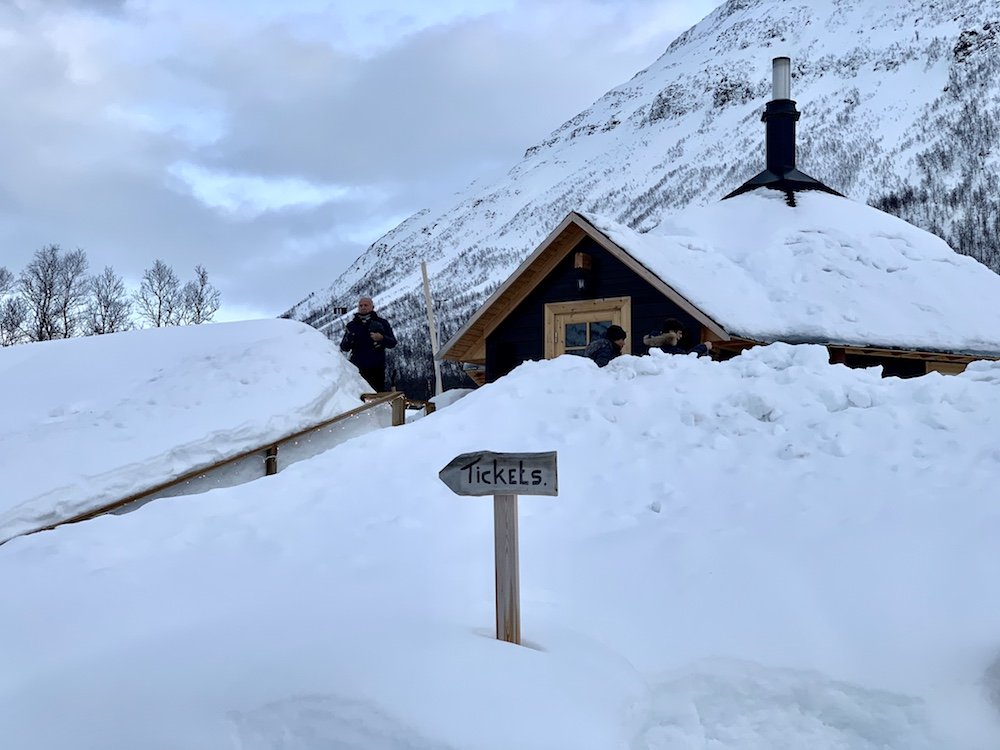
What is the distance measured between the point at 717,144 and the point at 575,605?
119 metres

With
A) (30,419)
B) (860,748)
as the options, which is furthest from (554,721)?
(30,419)

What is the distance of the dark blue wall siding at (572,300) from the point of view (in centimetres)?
1330

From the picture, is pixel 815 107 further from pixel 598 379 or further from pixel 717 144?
pixel 598 379

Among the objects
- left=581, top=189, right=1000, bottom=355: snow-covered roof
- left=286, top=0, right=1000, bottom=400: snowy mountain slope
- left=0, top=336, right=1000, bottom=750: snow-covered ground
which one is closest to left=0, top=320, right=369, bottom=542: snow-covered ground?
left=0, top=336, right=1000, bottom=750: snow-covered ground

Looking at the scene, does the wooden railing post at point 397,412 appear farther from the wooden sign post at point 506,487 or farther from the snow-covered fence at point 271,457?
the wooden sign post at point 506,487

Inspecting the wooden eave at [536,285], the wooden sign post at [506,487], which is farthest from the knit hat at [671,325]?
the wooden sign post at [506,487]

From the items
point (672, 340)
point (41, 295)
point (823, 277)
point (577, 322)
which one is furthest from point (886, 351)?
point (41, 295)

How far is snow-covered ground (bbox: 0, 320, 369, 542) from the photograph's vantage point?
29.6 feet

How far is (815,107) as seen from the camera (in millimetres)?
109688

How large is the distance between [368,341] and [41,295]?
114 ft

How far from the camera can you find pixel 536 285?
14.7 m

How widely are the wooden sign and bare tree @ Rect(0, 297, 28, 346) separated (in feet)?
137

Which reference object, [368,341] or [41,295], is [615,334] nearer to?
[368,341]

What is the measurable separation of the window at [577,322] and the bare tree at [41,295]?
33.2 metres
